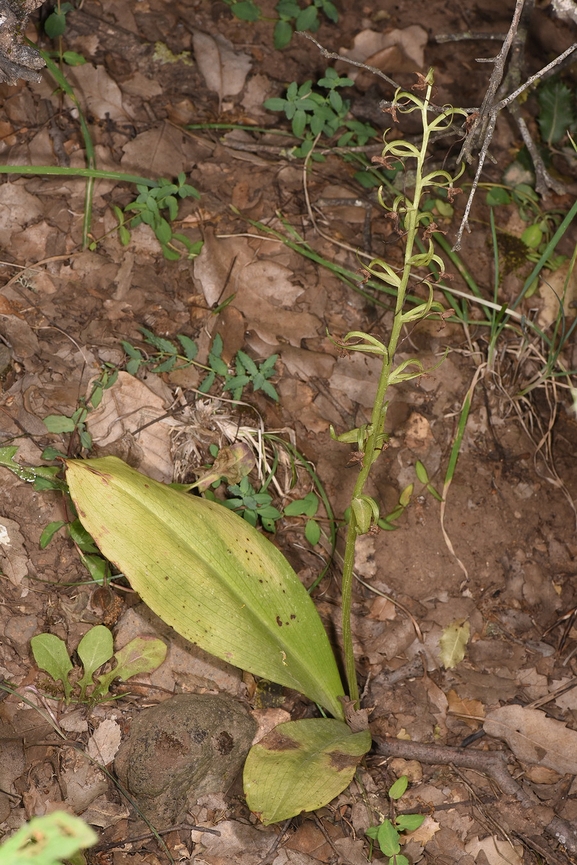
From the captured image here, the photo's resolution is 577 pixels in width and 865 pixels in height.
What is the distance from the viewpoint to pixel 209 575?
200 cm

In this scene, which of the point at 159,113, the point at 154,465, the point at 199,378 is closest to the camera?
the point at 154,465

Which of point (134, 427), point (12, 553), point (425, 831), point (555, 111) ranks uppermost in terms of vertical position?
point (555, 111)

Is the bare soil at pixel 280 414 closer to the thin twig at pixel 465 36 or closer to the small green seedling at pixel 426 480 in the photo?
the small green seedling at pixel 426 480

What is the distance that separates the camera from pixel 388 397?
2.62 m

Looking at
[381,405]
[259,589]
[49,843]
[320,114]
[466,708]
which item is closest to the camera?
[49,843]

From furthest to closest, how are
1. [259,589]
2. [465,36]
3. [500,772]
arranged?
[465,36], [500,772], [259,589]

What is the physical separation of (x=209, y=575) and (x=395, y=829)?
→ 93cm

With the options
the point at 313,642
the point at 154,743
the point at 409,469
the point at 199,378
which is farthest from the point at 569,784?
the point at 199,378

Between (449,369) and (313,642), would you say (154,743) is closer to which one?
(313,642)

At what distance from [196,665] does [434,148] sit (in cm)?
231

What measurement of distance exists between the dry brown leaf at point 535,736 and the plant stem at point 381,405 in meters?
0.51

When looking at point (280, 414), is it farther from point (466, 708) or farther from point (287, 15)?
point (287, 15)

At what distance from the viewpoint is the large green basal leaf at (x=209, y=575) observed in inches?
75.5

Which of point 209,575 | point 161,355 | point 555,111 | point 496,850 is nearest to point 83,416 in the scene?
point 161,355
